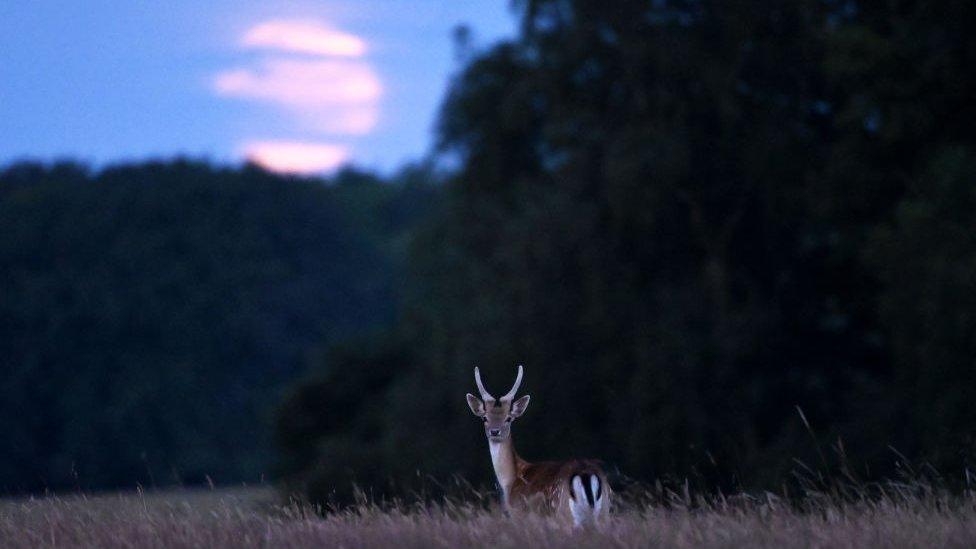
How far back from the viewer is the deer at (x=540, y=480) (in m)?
9.99

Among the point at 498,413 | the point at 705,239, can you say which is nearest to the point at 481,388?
the point at 498,413

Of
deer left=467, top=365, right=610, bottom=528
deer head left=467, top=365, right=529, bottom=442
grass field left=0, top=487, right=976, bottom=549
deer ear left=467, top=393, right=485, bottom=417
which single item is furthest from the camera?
deer ear left=467, top=393, right=485, bottom=417

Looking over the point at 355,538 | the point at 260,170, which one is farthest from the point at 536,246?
the point at 260,170

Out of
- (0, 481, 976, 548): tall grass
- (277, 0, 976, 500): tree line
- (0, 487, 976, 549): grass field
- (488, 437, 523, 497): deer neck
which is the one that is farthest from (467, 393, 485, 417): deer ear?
(277, 0, 976, 500): tree line

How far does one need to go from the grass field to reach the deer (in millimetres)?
212

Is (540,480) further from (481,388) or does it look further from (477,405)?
(477,405)

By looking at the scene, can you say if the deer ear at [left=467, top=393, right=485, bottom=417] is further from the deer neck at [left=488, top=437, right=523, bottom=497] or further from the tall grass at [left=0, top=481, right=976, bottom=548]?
the tall grass at [left=0, top=481, right=976, bottom=548]

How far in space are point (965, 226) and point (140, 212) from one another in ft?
148

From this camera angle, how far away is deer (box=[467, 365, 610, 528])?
393 inches

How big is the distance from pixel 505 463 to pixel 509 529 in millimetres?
2641

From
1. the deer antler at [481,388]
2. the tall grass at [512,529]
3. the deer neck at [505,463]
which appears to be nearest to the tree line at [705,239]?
the deer neck at [505,463]

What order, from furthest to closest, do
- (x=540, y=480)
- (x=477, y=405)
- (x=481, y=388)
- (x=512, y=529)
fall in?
(x=477, y=405)
(x=481, y=388)
(x=540, y=480)
(x=512, y=529)

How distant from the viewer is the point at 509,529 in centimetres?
882

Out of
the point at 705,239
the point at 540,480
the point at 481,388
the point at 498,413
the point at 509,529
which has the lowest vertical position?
the point at 540,480
